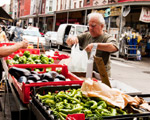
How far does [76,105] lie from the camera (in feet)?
7.95

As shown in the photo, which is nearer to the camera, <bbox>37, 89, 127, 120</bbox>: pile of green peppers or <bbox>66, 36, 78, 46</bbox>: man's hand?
<bbox>37, 89, 127, 120</bbox>: pile of green peppers

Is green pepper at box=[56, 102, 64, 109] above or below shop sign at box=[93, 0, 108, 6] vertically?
below

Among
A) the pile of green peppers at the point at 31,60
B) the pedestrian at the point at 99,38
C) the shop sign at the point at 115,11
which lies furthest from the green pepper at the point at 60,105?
the shop sign at the point at 115,11

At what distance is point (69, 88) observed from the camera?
9.75 feet

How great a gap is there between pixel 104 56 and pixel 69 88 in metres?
1.42

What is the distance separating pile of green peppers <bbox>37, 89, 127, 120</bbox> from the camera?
2.25 meters

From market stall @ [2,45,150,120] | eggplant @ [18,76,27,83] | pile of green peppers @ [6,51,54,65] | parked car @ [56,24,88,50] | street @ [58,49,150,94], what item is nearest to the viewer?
market stall @ [2,45,150,120]

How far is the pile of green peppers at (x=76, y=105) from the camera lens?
7.40ft

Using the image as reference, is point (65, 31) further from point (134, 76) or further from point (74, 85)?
point (74, 85)

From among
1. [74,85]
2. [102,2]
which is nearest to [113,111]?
[74,85]

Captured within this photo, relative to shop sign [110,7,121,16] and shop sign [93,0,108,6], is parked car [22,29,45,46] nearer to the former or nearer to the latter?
shop sign [110,7,121,16]

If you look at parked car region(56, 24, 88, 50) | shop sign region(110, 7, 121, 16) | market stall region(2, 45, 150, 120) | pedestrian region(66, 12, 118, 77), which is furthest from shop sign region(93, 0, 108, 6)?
market stall region(2, 45, 150, 120)

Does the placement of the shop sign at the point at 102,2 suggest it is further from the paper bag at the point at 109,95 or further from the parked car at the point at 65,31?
the paper bag at the point at 109,95

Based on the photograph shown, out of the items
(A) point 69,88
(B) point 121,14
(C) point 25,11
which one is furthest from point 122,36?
(C) point 25,11
